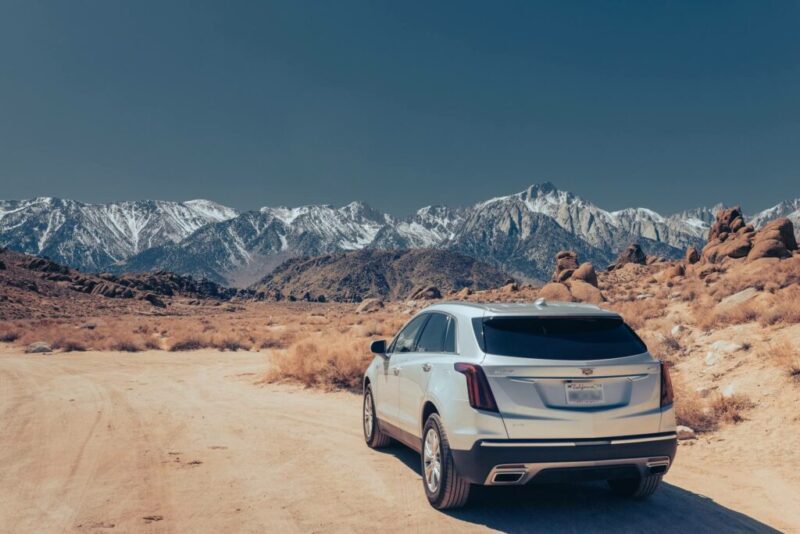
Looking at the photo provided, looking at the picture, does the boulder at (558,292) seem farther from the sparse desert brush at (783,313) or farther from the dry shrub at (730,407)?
the dry shrub at (730,407)

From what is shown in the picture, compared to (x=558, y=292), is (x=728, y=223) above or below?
above

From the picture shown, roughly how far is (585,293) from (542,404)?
33018mm

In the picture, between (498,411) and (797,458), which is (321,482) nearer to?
(498,411)

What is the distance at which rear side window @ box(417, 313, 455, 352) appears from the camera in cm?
589

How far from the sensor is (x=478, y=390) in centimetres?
505

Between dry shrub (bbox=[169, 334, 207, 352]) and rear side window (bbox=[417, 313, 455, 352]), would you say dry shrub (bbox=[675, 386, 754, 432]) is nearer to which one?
rear side window (bbox=[417, 313, 455, 352])

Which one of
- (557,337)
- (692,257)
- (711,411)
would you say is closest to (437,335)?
(557,337)

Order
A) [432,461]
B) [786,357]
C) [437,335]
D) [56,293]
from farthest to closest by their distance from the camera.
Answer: [56,293] < [786,357] < [437,335] < [432,461]

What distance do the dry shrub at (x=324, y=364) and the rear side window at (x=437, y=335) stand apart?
707 centimetres

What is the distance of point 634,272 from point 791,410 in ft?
153

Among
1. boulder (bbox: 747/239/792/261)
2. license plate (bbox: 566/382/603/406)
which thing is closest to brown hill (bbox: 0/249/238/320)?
license plate (bbox: 566/382/603/406)

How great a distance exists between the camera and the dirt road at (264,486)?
5.29 metres

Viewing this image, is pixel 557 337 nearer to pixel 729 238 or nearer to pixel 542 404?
pixel 542 404

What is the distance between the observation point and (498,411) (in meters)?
4.96
